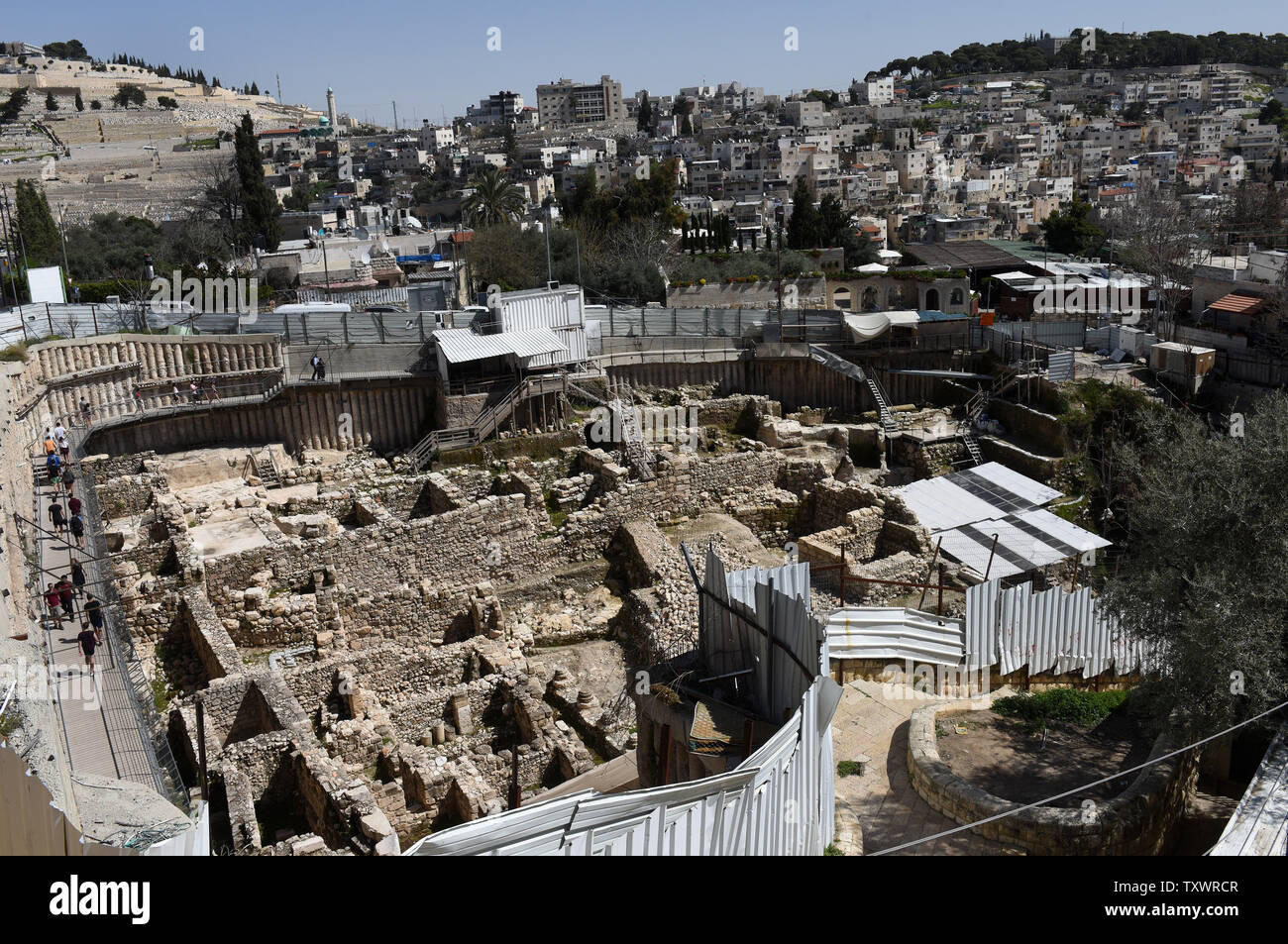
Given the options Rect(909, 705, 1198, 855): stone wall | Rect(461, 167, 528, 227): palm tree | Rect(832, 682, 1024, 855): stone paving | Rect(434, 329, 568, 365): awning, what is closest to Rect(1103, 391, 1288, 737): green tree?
Rect(909, 705, 1198, 855): stone wall

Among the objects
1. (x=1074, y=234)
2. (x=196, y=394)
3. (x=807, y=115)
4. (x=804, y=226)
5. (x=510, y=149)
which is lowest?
(x=196, y=394)

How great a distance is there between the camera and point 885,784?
9805mm

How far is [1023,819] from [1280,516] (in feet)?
12.1

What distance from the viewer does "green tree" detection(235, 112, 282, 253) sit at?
49.9 meters

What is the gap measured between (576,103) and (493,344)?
16504 centimetres

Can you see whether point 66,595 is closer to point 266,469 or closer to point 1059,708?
point 266,469

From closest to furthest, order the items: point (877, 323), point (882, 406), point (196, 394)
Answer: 1. point (196, 394)
2. point (882, 406)
3. point (877, 323)

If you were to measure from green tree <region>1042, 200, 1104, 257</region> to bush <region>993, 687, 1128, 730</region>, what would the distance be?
47655mm

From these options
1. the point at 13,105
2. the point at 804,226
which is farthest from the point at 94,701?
the point at 13,105

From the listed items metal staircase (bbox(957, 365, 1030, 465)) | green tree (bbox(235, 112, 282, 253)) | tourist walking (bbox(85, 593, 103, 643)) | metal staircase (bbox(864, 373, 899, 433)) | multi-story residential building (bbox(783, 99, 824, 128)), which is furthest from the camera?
multi-story residential building (bbox(783, 99, 824, 128))

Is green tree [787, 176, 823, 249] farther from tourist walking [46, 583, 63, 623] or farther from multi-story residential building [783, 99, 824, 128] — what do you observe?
multi-story residential building [783, 99, 824, 128]

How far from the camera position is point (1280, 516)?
9.33 m

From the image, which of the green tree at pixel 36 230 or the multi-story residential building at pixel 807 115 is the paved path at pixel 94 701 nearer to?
the green tree at pixel 36 230

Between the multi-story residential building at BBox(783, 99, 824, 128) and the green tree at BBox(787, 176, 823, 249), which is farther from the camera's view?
the multi-story residential building at BBox(783, 99, 824, 128)
